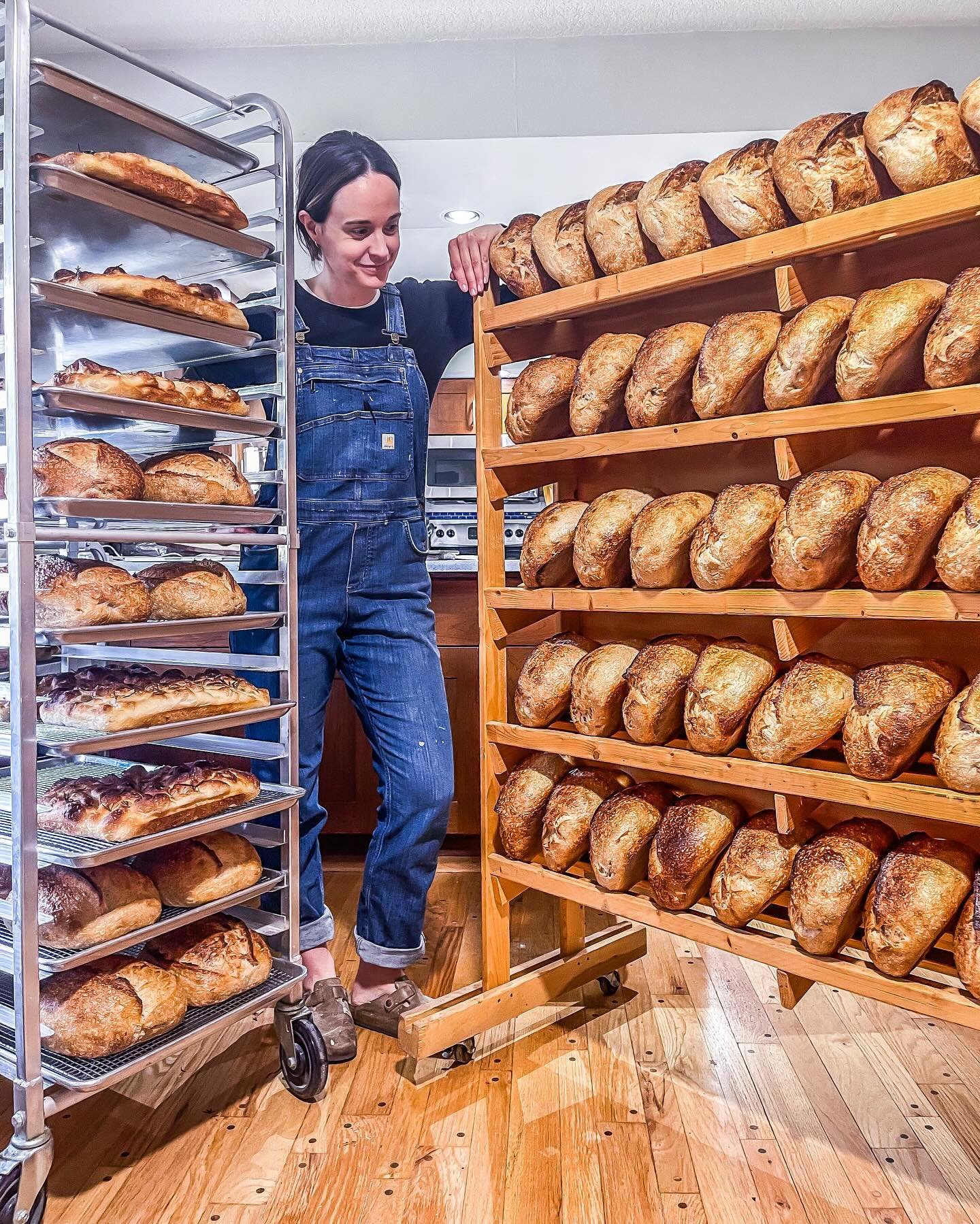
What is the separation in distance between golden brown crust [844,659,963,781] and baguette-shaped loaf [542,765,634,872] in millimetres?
560

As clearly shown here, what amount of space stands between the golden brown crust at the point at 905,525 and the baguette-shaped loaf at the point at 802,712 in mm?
184

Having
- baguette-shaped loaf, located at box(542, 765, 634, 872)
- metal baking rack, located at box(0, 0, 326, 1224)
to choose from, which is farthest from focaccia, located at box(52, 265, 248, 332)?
baguette-shaped loaf, located at box(542, 765, 634, 872)

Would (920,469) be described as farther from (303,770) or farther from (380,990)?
(380,990)

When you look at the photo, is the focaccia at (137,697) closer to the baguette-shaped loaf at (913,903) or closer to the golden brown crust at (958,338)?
the baguette-shaped loaf at (913,903)

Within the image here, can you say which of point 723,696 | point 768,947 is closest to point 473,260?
point 723,696

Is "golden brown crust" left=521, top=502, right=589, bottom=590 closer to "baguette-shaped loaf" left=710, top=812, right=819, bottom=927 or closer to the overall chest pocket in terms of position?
the overall chest pocket

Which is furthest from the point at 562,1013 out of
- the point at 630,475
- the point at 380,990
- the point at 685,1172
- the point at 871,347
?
the point at 871,347

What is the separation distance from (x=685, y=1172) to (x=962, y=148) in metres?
1.58

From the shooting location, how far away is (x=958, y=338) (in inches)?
52.2

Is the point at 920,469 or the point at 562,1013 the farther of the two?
the point at 562,1013

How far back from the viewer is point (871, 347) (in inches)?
54.7

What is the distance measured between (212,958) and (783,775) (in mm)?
1008

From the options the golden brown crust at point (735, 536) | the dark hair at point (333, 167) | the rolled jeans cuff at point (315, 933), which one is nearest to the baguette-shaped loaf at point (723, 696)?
the golden brown crust at point (735, 536)

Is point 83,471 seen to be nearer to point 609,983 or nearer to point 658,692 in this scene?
point 658,692
